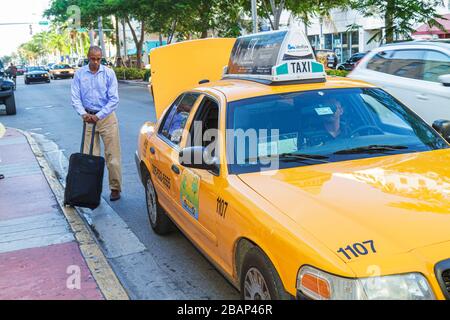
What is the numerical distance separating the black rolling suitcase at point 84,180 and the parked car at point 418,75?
4054 millimetres

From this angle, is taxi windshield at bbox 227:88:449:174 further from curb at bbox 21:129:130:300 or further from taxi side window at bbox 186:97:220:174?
curb at bbox 21:129:130:300

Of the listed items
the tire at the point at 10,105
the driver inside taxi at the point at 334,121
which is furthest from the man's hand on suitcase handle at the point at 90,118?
the tire at the point at 10,105

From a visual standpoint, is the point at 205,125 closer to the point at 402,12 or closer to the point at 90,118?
the point at 90,118

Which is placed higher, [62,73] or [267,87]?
[62,73]

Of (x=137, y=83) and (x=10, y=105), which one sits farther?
(x=137, y=83)

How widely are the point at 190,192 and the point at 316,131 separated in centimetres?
103

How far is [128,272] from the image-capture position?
14.4ft

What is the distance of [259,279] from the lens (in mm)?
2896

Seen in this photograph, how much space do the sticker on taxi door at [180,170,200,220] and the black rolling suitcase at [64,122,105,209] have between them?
1991 millimetres

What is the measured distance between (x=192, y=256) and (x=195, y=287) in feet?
2.20

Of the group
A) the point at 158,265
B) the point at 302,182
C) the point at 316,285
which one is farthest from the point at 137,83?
the point at 316,285

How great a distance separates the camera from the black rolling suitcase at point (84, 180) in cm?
584

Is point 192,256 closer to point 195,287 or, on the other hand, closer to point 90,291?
point 195,287
